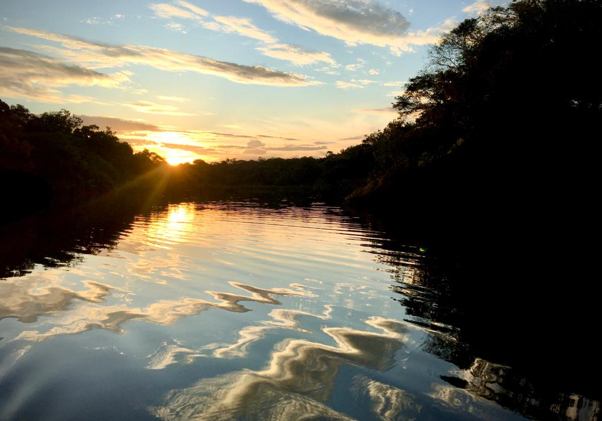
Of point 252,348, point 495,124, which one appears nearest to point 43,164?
point 495,124

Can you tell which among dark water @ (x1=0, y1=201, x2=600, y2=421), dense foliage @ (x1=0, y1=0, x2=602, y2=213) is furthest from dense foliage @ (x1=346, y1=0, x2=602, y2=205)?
dark water @ (x1=0, y1=201, x2=600, y2=421)

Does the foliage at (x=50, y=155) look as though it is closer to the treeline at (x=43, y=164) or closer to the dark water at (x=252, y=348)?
the treeline at (x=43, y=164)

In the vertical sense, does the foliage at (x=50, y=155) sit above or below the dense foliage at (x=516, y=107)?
below

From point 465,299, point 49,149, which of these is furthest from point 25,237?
point 49,149

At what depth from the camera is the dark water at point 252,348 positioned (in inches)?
165

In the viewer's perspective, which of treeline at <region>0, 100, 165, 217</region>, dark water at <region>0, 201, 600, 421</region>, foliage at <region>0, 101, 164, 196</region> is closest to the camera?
dark water at <region>0, 201, 600, 421</region>

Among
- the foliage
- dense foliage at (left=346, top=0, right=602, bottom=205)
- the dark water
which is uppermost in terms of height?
dense foliage at (left=346, top=0, right=602, bottom=205)

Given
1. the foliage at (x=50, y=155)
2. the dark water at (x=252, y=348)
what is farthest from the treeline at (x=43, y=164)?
the dark water at (x=252, y=348)

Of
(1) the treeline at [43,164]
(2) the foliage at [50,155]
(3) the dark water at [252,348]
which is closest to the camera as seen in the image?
(3) the dark water at [252,348]

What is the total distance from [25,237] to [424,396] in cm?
1665

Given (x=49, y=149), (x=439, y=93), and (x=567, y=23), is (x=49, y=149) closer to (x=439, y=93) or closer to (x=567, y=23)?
(x=439, y=93)

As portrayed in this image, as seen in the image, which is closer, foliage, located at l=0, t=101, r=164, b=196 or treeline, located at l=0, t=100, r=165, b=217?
treeline, located at l=0, t=100, r=165, b=217

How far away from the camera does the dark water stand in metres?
4.20

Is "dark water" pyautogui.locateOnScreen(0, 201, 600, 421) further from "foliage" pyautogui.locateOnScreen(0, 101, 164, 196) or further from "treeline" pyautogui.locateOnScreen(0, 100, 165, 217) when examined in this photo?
"foliage" pyautogui.locateOnScreen(0, 101, 164, 196)
